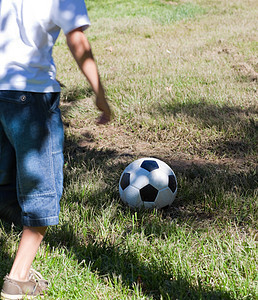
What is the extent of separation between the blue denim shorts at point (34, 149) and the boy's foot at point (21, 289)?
0.34 metres

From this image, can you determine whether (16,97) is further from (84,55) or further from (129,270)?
(129,270)

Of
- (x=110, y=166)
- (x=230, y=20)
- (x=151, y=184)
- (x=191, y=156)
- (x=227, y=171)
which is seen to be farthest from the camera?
(x=230, y=20)

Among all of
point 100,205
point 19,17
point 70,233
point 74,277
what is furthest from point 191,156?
point 19,17

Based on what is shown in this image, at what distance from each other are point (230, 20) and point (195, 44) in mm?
3710

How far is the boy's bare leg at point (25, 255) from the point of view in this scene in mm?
2301

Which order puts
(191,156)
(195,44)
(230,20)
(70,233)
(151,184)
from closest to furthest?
(70,233) → (151,184) → (191,156) → (195,44) → (230,20)

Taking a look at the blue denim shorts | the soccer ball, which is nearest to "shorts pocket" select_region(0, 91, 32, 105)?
the blue denim shorts

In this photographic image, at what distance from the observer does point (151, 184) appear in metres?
3.37

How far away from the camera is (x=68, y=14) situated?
208cm

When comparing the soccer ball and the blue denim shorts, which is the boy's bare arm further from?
the soccer ball

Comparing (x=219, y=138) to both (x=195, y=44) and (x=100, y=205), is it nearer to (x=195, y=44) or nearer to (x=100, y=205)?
(x=100, y=205)

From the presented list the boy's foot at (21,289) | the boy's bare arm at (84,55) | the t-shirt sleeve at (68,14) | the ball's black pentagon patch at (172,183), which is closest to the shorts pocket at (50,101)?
the boy's bare arm at (84,55)

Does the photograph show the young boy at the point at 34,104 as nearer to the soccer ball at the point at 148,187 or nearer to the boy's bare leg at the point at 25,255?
the boy's bare leg at the point at 25,255

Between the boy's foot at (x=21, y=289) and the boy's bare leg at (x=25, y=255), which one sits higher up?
the boy's bare leg at (x=25, y=255)
